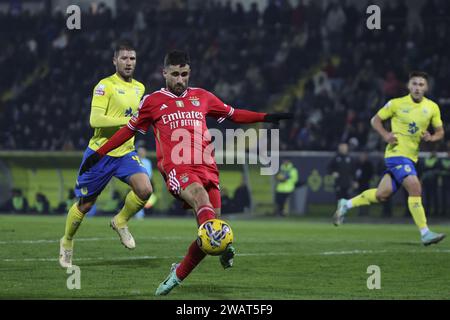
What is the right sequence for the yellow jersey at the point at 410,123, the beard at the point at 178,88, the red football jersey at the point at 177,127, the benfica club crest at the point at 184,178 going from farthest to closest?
Answer: the yellow jersey at the point at 410,123, the beard at the point at 178,88, the red football jersey at the point at 177,127, the benfica club crest at the point at 184,178

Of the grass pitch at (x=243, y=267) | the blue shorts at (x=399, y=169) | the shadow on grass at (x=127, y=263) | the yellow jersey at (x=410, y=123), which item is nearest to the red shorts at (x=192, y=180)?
the grass pitch at (x=243, y=267)

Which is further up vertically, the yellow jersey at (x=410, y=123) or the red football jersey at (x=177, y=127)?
the red football jersey at (x=177, y=127)

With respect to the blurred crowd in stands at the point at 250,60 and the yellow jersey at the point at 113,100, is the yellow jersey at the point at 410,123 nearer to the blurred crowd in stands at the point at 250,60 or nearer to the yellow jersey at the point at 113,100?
the yellow jersey at the point at 113,100

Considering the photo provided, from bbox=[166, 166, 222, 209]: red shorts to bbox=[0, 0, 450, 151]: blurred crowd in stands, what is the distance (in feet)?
61.6

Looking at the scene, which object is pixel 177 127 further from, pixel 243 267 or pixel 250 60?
pixel 250 60

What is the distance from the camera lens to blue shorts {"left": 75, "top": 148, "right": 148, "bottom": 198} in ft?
41.6

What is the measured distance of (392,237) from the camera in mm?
17922

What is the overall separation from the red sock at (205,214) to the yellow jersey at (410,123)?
24.7ft

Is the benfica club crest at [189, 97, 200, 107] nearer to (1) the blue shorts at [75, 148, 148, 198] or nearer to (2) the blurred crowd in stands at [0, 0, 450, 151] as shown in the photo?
(1) the blue shorts at [75, 148, 148, 198]

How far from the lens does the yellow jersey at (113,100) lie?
41.5 feet

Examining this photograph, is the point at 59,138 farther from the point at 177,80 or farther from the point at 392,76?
the point at 177,80

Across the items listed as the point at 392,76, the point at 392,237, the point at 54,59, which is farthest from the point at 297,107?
the point at 392,237

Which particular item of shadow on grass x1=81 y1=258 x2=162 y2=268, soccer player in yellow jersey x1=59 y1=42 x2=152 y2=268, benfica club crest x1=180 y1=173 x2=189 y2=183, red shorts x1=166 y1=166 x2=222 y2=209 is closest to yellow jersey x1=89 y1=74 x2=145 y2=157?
soccer player in yellow jersey x1=59 y1=42 x2=152 y2=268

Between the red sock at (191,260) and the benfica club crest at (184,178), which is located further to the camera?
the benfica club crest at (184,178)
